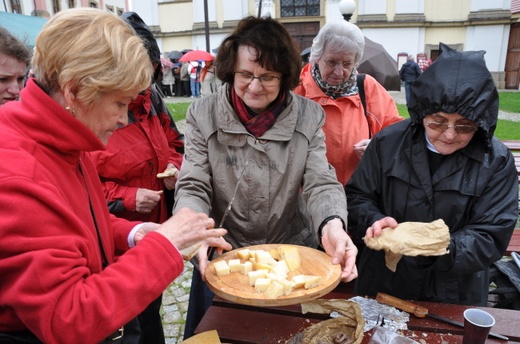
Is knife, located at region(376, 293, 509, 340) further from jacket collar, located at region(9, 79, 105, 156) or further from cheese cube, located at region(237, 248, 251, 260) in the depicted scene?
jacket collar, located at region(9, 79, 105, 156)

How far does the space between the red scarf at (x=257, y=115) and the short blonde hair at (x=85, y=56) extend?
893 millimetres

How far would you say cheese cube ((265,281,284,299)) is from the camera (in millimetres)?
1513

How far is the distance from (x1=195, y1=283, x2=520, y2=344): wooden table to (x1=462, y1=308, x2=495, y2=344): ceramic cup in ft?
0.47

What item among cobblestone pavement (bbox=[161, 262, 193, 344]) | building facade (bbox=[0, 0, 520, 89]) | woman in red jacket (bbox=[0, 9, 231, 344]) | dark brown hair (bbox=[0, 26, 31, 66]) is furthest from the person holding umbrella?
building facade (bbox=[0, 0, 520, 89])

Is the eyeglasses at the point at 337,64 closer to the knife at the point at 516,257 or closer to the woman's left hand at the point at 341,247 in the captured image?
the woman's left hand at the point at 341,247

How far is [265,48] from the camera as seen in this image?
2.03 metres

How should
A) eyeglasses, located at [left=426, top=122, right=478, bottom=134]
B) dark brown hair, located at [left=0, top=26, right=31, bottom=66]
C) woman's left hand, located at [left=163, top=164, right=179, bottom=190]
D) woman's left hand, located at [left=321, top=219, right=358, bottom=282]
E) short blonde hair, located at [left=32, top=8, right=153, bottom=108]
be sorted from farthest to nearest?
woman's left hand, located at [left=163, top=164, right=179, bottom=190] → dark brown hair, located at [left=0, top=26, right=31, bottom=66] → eyeglasses, located at [left=426, top=122, right=478, bottom=134] → woman's left hand, located at [left=321, top=219, right=358, bottom=282] → short blonde hair, located at [left=32, top=8, right=153, bottom=108]

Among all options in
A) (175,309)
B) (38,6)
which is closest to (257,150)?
(175,309)

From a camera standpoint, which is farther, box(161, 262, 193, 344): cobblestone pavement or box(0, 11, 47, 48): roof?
box(0, 11, 47, 48): roof

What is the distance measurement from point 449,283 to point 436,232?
19.1 inches

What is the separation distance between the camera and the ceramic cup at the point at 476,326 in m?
1.51

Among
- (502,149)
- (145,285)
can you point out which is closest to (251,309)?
(145,285)

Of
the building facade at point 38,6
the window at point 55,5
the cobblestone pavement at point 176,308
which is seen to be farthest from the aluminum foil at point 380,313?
the window at point 55,5

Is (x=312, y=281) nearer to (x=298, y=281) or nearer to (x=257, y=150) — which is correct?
(x=298, y=281)
